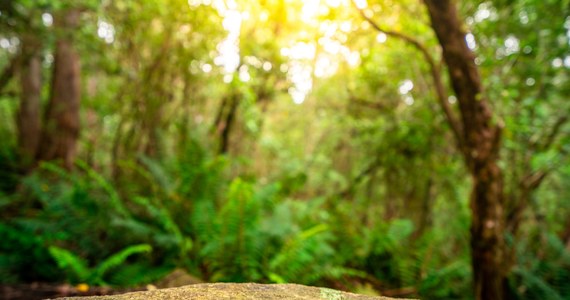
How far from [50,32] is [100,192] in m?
2.00

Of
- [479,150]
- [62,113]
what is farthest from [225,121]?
[479,150]

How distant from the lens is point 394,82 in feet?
19.5

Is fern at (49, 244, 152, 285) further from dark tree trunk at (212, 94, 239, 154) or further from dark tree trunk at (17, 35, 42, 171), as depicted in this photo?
dark tree trunk at (17, 35, 42, 171)

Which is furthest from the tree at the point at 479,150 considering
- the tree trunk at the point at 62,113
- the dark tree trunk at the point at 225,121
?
the tree trunk at the point at 62,113

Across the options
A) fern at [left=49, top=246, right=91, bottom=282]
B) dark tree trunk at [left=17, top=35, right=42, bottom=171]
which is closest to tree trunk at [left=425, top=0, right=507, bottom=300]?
fern at [left=49, top=246, right=91, bottom=282]

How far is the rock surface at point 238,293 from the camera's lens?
1.21 metres

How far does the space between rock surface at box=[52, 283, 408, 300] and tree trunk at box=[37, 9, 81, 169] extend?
576 cm

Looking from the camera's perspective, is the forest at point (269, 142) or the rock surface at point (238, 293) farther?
the forest at point (269, 142)

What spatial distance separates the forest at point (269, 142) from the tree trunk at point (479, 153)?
0.5 inches

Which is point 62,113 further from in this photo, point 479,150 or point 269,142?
point 479,150

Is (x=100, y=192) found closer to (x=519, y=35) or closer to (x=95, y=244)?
(x=95, y=244)

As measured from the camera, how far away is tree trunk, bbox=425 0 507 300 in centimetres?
301

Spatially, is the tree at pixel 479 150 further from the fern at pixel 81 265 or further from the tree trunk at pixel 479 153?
the fern at pixel 81 265

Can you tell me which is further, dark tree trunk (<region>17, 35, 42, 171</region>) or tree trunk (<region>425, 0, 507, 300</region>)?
dark tree trunk (<region>17, 35, 42, 171</region>)
